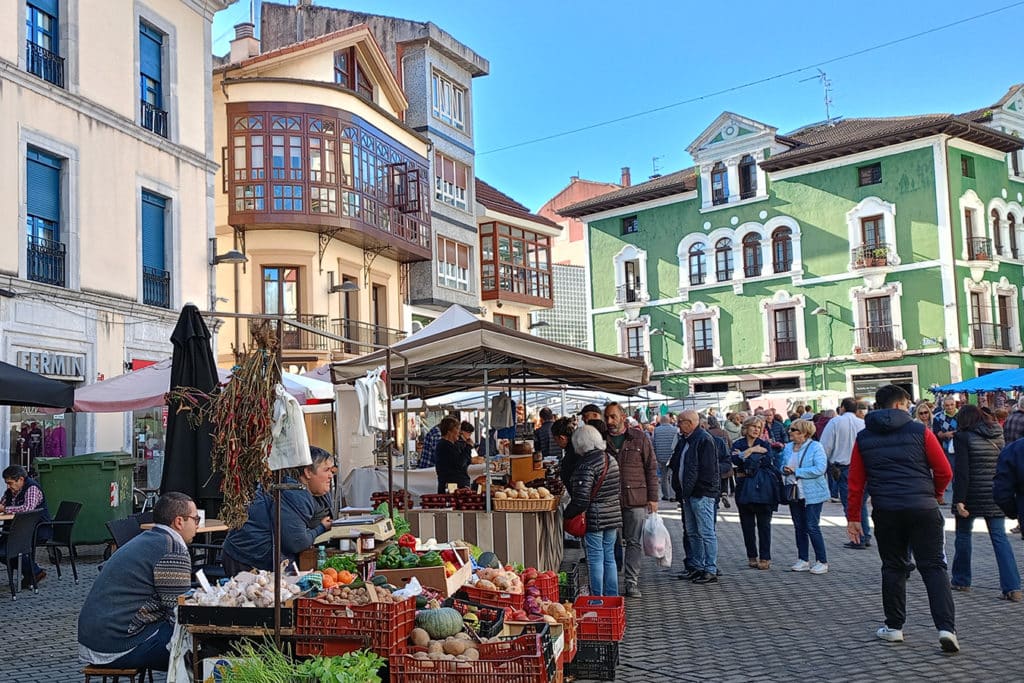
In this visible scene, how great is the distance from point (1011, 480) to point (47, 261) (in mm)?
16217

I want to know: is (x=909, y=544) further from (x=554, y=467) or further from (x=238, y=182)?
(x=238, y=182)

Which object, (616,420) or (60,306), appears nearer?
(616,420)

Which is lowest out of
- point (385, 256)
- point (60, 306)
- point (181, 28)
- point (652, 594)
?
point (652, 594)

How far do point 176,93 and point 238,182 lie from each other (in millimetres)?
5606

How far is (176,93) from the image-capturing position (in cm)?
2202

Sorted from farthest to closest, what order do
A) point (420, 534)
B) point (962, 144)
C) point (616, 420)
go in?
point (962, 144) < point (616, 420) < point (420, 534)

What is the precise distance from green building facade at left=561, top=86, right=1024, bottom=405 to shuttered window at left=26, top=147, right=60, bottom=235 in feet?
105

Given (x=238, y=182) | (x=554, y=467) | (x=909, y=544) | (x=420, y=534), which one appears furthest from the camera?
(x=238, y=182)

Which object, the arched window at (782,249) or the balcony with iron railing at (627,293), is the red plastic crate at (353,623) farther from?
the balcony with iron railing at (627,293)

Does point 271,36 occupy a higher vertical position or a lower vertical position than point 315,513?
higher

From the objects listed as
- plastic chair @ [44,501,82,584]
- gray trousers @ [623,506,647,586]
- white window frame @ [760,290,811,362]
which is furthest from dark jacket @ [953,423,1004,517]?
white window frame @ [760,290,811,362]

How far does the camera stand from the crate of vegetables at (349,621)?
5590 millimetres

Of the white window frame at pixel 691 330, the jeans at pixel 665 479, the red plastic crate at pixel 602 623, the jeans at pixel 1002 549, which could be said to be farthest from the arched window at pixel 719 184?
the red plastic crate at pixel 602 623

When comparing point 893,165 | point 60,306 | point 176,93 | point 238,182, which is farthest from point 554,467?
point 893,165
